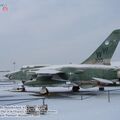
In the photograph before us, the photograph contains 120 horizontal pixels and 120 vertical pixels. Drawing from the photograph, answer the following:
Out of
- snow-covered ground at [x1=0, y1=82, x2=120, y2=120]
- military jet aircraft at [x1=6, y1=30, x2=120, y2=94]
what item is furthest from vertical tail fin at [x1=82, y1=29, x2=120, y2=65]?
snow-covered ground at [x1=0, y1=82, x2=120, y2=120]

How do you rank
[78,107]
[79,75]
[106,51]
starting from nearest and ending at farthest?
[78,107] < [79,75] < [106,51]

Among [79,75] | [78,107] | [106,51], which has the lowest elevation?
[78,107]

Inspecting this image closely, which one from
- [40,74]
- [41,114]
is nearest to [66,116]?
[41,114]

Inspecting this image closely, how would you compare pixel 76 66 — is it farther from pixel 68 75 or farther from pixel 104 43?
pixel 104 43

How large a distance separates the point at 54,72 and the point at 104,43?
5.92 metres

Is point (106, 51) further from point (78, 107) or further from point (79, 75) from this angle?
point (78, 107)

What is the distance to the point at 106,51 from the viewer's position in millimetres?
24781

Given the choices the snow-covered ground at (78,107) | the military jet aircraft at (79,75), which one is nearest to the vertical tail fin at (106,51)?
the military jet aircraft at (79,75)

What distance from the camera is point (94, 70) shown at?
875 inches

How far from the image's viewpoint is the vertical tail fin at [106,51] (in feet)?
80.5

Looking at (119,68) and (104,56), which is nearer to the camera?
(119,68)

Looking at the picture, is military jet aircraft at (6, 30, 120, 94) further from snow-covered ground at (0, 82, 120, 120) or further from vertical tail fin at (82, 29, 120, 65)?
snow-covered ground at (0, 82, 120, 120)

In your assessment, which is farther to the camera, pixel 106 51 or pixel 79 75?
pixel 106 51

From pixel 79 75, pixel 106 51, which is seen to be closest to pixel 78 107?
pixel 79 75
